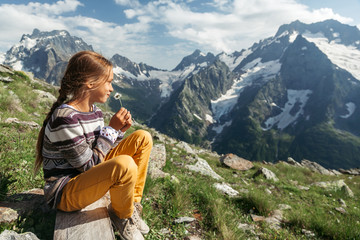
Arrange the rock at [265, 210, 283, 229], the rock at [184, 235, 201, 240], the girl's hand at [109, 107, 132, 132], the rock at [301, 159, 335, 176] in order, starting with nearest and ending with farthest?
the girl's hand at [109, 107, 132, 132]
the rock at [184, 235, 201, 240]
the rock at [265, 210, 283, 229]
the rock at [301, 159, 335, 176]

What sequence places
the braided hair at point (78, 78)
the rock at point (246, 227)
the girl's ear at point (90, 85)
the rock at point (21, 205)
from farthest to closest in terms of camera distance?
1. the rock at point (246, 227)
2. the girl's ear at point (90, 85)
3. the braided hair at point (78, 78)
4. the rock at point (21, 205)

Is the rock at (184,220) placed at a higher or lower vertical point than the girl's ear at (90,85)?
lower

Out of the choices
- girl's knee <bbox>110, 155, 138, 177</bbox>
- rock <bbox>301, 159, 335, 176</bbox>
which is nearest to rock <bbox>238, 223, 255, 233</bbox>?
girl's knee <bbox>110, 155, 138, 177</bbox>

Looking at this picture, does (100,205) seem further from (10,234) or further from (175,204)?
(175,204)

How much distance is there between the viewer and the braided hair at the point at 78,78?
373cm

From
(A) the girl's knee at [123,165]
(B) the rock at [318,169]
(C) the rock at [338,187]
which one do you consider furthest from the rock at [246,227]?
(B) the rock at [318,169]

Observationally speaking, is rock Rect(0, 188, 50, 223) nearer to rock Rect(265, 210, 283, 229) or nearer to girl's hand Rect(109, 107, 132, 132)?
girl's hand Rect(109, 107, 132, 132)

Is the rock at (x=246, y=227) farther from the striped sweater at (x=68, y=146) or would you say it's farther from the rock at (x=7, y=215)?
the rock at (x=7, y=215)

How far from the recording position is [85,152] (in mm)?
3436

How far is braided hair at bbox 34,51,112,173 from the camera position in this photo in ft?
12.2

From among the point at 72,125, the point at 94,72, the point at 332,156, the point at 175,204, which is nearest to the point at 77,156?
the point at 72,125

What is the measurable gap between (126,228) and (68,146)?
6.19 feet

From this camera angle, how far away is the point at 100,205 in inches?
162

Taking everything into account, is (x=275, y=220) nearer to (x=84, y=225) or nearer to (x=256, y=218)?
(x=256, y=218)
